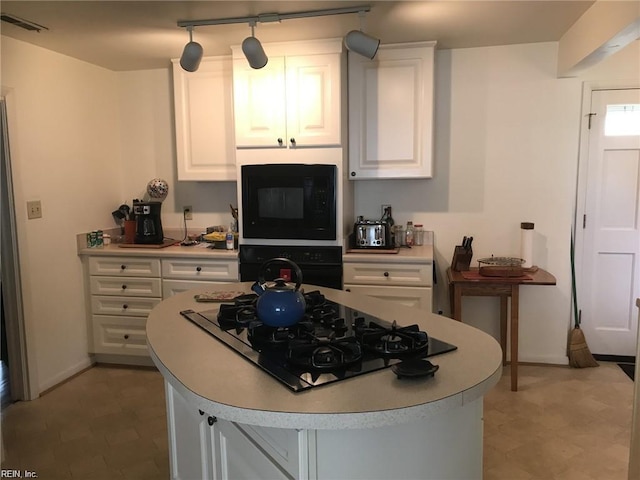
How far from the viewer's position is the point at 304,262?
3.20 metres

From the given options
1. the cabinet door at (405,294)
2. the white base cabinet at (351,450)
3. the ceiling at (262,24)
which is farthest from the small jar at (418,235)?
the white base cabinet at (351,450)

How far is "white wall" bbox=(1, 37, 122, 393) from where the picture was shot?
9.89 ft

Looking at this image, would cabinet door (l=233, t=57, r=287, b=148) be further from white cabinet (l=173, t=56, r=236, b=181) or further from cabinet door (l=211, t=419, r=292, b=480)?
cabinet door (l=211, t=419, r=292, b=480)

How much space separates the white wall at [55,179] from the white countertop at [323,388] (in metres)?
1.99

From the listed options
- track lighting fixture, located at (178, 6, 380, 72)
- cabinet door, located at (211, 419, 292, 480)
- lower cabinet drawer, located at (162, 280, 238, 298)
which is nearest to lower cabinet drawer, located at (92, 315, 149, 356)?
lower cabinet drawer, located at (162, 280, 238, 298)

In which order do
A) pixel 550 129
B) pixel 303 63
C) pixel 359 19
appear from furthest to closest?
pixel 550 129 < pixel 303 63 < pixel 359 19

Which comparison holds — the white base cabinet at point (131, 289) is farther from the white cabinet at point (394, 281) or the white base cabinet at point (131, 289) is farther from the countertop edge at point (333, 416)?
the countertop edge at point (333, 416)

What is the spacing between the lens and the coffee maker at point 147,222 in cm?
363

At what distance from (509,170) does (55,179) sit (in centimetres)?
314

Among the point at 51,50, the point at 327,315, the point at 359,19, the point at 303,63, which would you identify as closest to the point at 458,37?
the point at 359,19

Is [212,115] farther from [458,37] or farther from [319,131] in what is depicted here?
[458,37]

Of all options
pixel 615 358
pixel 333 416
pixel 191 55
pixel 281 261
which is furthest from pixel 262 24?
pixel 615 358

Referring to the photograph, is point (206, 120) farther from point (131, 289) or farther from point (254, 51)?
point (131, 289)

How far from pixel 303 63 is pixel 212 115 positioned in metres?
0.81
